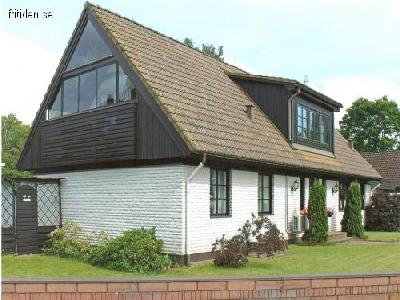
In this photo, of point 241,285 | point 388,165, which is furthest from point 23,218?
point 388,165

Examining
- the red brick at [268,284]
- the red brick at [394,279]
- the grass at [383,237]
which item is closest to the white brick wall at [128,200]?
the red brick at [268,284]

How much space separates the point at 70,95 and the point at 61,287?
10702mm

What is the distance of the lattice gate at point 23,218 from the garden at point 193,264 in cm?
39

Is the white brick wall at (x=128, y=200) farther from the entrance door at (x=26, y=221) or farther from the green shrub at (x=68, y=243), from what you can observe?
the entrance door at (x=26, y=221)

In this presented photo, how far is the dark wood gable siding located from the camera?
18266 mm

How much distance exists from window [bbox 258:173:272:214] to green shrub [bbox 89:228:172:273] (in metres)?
4.45

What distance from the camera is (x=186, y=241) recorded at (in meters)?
12.7

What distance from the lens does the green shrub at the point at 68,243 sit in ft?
47.3

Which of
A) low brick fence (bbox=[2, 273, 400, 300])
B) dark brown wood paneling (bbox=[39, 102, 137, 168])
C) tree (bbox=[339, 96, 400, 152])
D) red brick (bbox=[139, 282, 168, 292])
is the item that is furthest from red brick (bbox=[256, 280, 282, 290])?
tree (bbox=[339, 96, 400, 152])

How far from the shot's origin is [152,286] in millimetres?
6664

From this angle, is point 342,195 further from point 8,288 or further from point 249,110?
point 8,288

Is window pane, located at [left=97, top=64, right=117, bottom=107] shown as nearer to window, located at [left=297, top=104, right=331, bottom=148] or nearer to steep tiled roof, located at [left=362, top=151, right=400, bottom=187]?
window, located at [left=297, top=104, right=331, bottom=148]

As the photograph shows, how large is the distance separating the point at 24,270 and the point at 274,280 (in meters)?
7.03

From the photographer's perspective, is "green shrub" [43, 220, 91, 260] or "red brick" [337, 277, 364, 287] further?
"green shrub" [43, 220, 91, 260]
